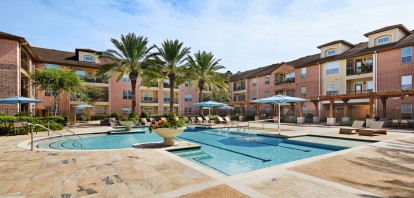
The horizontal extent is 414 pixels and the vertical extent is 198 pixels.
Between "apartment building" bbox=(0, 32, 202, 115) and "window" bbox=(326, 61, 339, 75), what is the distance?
20.6 m

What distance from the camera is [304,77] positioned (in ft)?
110

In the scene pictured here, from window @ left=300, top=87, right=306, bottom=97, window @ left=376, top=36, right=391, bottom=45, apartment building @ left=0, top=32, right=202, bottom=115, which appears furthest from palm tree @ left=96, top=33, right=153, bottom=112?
window @ left=376, top=36, right=391, bottom=45

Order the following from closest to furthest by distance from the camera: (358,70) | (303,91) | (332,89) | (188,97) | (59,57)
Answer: (358,70) → (332,89) → (59,57) → (303,91) → (188,97)

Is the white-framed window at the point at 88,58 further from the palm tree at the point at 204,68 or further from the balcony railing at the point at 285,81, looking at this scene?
the balcony railing at the point at 285,81

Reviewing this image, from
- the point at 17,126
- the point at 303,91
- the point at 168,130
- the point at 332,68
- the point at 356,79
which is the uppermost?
the point at 332,68

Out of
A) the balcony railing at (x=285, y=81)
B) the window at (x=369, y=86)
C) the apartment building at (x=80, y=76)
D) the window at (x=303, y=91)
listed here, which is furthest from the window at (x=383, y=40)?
the apartment building at (x=80, y=76)

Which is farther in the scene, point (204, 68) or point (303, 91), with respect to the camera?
point (303, 91)

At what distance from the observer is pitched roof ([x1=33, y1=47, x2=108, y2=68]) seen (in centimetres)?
3098

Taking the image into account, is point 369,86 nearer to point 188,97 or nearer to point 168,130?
point 168,130

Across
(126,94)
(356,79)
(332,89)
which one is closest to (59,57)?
(126,94)

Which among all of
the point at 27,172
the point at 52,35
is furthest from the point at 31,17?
the point at 27,172

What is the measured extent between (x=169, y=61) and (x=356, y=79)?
78.3 feet

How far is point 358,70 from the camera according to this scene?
27.8m

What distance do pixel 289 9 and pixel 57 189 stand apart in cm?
1088
